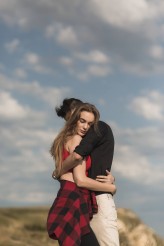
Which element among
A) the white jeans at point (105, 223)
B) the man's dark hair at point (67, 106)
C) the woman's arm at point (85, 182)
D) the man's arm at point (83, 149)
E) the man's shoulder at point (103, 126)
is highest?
the man's dark hair at point (67, 106)

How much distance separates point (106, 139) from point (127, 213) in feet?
33.9

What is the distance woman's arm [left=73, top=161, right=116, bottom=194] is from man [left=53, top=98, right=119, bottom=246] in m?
0.06

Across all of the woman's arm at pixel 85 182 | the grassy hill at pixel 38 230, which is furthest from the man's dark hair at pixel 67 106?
the grassy hill at pixel 38 230

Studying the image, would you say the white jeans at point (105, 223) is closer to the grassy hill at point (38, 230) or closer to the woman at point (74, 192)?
the woman at point (74, 192)

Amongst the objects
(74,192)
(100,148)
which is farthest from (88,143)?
(74,192)

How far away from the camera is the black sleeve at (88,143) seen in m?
4.97

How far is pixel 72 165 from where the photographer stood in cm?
503

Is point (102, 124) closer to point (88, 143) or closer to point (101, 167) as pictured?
point (88, 143)

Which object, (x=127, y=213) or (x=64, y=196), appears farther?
(x=127, y=213)

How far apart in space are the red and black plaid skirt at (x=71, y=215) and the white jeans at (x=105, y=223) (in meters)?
0.06

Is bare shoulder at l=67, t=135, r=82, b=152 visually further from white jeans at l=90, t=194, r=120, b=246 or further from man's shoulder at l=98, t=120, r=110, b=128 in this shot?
white jeans at l=90, t=194, r=120, b=246

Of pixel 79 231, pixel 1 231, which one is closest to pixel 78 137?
pixel 79 231

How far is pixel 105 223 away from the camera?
5.00 metres

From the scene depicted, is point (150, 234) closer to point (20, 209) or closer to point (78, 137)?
point (20, 209)
